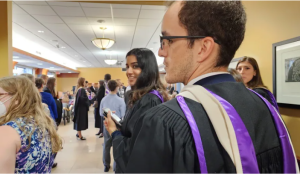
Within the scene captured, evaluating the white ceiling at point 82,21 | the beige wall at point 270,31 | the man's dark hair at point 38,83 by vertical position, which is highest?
the white ceiling at point 82,21

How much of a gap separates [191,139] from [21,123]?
1.14 meters

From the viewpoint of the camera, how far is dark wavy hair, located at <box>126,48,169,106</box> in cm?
145

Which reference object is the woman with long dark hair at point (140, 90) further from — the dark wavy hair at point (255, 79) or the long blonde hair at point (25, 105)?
the dark wavy hair at point (255, 79)

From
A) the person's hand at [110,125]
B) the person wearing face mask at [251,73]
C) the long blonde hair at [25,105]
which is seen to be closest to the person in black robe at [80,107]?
the long blonde hair at [25,105]

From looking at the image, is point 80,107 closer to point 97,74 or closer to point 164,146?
point 164,146

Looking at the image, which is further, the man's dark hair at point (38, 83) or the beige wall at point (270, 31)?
the man's dark hair at point (38, 83)

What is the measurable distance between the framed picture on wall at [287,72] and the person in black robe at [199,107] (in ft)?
5.02

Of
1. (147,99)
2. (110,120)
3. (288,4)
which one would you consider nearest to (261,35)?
(288,4)

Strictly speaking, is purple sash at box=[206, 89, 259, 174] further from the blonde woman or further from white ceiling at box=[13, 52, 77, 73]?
white ceiling at box=[13, 52, 77, 73]

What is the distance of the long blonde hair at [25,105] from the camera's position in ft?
3.93

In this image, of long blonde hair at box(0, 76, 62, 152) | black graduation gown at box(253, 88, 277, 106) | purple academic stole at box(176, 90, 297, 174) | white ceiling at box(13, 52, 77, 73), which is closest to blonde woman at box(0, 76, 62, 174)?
long blonde hair at box(0, 76, 62, 152)

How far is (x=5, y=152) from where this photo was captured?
100cm

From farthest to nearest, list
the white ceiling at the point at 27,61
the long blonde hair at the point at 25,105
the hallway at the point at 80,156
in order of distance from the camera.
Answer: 1. the white ceiling at the point at 27,61
2. the hallway at the point at 80,156
3. the long blonde hair at the point at 25,105

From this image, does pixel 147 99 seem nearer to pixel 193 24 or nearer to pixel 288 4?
pixel 193 24
